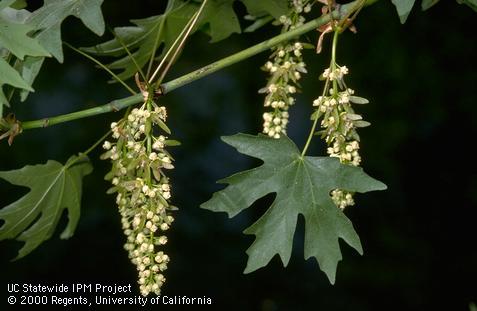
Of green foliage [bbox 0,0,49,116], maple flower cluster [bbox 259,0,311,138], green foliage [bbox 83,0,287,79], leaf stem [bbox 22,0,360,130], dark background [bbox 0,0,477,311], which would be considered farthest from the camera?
dark background [bbox 0,0,477,311]

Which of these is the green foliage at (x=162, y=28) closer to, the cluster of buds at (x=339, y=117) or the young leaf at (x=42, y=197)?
the young leaf at (x=42, y=197)

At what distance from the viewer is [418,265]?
562 centimetres

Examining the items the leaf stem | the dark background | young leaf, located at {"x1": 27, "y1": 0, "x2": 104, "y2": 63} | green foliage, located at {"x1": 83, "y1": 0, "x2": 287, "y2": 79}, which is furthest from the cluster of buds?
the dark background

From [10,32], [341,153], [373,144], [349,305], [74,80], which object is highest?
[74,80]

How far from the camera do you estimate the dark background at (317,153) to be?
17.4 feet

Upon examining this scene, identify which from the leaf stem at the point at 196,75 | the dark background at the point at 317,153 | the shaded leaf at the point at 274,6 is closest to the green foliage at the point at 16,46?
the leaf stem at the point at 196,75

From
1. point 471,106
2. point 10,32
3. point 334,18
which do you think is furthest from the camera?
point 471,106

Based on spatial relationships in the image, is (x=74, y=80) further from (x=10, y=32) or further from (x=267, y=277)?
(x=10, y=32)

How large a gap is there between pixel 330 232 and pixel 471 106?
3457 millimetres

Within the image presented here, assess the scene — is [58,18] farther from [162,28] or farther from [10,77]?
[162,28]

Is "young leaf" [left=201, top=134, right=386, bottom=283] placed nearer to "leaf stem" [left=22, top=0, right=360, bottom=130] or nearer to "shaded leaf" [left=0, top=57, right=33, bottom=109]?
"leaf stem" [left=22, top=0, right=360, bottom=130]

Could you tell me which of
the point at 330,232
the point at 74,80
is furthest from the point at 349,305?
the point at 330,232

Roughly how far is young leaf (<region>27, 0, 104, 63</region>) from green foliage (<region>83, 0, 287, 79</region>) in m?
0.31

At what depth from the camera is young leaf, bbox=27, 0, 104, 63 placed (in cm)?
196
